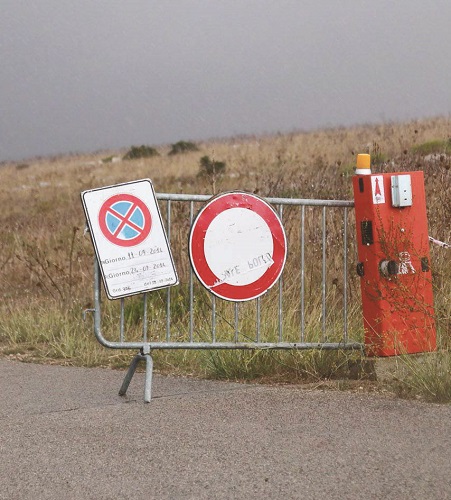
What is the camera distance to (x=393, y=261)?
5.97 meters

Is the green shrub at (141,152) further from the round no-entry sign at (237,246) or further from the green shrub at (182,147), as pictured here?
the round no-entry sign at (237,246)

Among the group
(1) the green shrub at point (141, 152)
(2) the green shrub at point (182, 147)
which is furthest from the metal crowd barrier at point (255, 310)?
(1) the green shrub at point (141, 152)

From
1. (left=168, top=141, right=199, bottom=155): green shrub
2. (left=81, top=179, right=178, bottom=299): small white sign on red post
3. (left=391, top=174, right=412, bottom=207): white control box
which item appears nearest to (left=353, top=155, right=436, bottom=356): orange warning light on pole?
(left=391, top=174, right=412, bottom=207): white control box

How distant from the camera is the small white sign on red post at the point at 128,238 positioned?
5828mm

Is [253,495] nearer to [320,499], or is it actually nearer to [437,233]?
[320,499]

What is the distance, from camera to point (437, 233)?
8820 mm

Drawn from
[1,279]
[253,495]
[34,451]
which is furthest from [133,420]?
[1,279]

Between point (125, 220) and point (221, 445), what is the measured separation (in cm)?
186

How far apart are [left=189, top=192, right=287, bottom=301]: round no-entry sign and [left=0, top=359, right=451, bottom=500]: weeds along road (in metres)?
0.71

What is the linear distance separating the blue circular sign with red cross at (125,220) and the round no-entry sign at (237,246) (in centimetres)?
33

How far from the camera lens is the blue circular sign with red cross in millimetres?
5859

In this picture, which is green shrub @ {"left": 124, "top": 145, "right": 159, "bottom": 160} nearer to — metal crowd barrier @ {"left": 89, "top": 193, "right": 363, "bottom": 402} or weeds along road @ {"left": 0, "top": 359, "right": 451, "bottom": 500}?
metal crowd barrier @ {"left": 89, "top": 193, "right": 363, "bottom": 402}

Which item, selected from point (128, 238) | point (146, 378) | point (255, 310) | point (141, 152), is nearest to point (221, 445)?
point (146, 378)

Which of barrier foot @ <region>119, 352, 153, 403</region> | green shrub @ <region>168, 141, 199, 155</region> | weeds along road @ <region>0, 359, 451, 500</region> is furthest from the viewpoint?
green shrub @ <region>168, 141, 199, 155</region>
